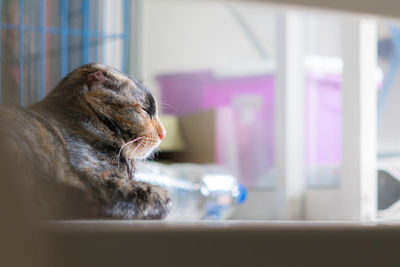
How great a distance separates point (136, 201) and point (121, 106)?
11cm

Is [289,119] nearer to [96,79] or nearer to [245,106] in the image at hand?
[245,106]

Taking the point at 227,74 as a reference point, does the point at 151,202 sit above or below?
below

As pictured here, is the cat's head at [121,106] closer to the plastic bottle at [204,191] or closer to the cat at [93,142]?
the cat at [93,142]

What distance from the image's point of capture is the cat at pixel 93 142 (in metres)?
0.37

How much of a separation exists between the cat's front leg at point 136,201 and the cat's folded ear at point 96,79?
112 mm

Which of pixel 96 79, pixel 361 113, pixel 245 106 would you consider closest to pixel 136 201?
pixel 96 79

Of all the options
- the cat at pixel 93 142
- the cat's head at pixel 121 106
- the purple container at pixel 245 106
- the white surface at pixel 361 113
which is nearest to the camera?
the cat at pixel 93 142

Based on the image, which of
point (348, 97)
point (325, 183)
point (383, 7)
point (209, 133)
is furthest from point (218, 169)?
point (383, 7)

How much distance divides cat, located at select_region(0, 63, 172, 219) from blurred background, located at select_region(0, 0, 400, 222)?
1.05 metres

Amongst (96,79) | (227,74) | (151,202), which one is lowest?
(151,202)

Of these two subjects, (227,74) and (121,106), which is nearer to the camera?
(121,106)

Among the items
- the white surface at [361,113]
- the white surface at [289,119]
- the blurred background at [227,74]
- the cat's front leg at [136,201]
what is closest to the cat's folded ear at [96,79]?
the cat's front leg at [136,201]

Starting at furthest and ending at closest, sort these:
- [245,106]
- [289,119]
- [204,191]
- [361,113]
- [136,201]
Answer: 1. [245,106]
2. [289,119]
3. [204,191]
4. [361,113]
5. [136,201]

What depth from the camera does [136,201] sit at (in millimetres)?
429
